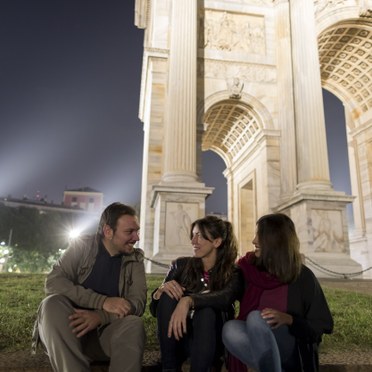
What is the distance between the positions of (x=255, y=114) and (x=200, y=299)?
51.8 ft

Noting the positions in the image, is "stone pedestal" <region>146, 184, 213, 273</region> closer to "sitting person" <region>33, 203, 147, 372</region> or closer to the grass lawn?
the grass lawn

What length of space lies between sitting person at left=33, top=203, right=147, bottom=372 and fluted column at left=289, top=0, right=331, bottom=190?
41.0 feet

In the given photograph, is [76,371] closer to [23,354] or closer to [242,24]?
[23,354]

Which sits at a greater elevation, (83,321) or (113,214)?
(113,214)

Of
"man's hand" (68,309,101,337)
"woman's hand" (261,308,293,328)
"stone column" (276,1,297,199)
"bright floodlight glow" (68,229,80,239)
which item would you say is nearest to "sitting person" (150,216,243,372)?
"woman's hand" (261,308,293,328)

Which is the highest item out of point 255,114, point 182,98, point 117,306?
point 255,114


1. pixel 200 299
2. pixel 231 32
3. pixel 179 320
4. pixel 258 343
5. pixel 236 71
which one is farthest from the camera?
pixel 231 32

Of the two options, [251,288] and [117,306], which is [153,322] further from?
[251,288]

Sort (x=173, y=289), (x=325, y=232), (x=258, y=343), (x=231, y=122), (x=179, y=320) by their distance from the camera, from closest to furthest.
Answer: (x=258, y=343) < (x=179, y=320) < (x=173, y=289) < (x=325, y=232) < (x=231, y=122)

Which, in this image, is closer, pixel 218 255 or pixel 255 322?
pixel 255 322

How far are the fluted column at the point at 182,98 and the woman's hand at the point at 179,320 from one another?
36.2ft

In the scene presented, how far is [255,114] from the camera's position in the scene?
58.9ft

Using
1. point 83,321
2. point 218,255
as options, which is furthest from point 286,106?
point 83,321

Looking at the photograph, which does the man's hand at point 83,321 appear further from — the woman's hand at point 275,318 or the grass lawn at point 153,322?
the woman's hand at point 275,318
